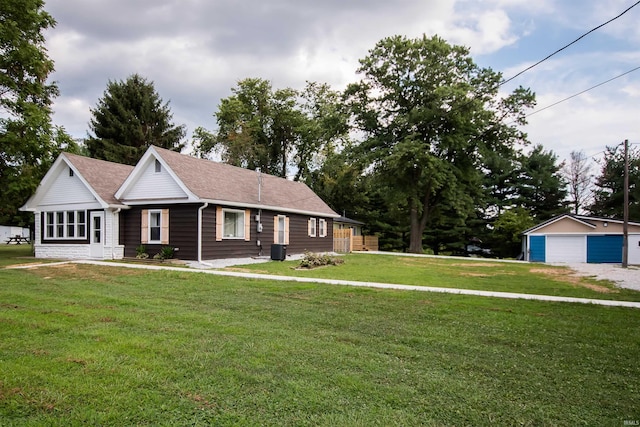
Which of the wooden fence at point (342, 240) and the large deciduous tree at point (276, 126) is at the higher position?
the large deciduous tree at point (276, 126)

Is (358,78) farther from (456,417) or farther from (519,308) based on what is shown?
(456,417)

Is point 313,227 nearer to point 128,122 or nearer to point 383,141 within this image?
point 383,141

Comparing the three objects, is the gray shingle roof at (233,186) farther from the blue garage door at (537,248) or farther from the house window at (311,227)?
the blue garage door at (537,248)

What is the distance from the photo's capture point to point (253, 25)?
46.4 ft

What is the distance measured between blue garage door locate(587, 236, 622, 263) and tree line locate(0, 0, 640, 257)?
7.05 meters

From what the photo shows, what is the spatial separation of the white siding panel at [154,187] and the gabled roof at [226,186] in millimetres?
285

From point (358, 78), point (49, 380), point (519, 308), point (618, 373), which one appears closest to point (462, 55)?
point (358, 78)

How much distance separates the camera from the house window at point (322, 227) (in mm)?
25906

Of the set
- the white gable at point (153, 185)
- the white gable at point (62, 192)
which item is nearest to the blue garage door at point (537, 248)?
the white gable at point (153, 185)

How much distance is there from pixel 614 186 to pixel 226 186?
36087mm

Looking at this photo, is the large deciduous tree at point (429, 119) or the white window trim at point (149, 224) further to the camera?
the large deciduous tree at point (429, 119)

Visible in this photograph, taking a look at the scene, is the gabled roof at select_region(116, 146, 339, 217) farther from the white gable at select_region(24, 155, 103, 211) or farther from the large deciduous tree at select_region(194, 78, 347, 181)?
the large deciduous tree at select_region(194, 78, 347, 181)

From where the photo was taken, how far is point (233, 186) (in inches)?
781

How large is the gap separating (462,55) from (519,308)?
2775cm
